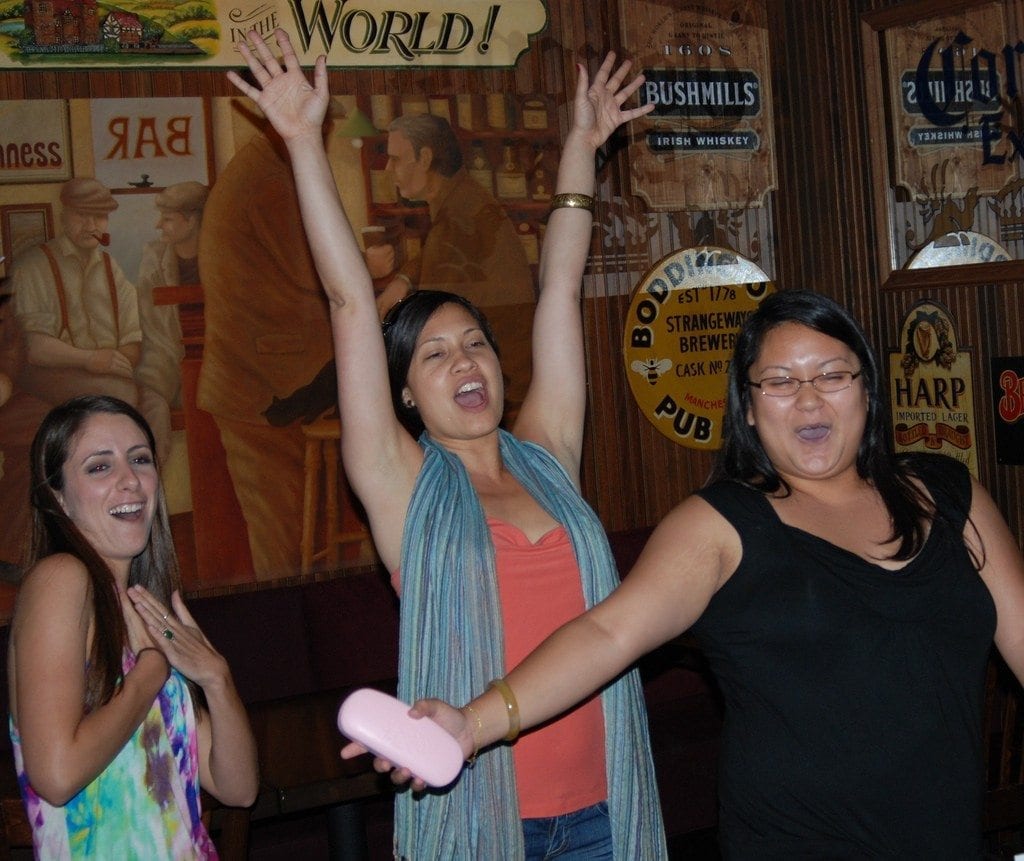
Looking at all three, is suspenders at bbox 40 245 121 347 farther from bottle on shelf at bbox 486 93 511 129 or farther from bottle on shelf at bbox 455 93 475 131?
bottle on shelf at bbox 486 93 511 129

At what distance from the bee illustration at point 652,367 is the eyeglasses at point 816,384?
8.55 feet

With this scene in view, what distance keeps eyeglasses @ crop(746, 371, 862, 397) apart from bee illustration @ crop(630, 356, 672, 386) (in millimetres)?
2607

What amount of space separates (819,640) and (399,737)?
1.85ft

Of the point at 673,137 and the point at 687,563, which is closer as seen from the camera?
the point at 687,563

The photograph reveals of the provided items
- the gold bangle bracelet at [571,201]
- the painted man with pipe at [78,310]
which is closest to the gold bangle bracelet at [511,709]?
the gold bangle bracelet at [571,201]

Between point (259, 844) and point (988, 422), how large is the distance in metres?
2.59

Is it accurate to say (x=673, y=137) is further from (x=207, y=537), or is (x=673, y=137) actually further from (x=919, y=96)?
(x=207, y=537)

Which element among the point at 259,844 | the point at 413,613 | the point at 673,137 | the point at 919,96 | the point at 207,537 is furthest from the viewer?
the point at 673,137

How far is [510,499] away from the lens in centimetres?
209

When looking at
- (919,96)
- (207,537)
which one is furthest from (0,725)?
(919,96)

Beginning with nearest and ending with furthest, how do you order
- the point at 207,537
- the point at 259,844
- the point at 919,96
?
the point at 259,844 < the point at 207,537 < the point at 919,96

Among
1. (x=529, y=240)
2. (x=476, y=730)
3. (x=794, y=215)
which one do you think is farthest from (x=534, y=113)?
(x=476, y=730)

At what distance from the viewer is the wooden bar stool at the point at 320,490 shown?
389cm

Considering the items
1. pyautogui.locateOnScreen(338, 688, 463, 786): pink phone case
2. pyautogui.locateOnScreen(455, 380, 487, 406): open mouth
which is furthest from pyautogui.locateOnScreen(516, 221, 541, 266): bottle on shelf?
pyautogui.locateOnScreen(338, 688, 463, 786): pink phone case
